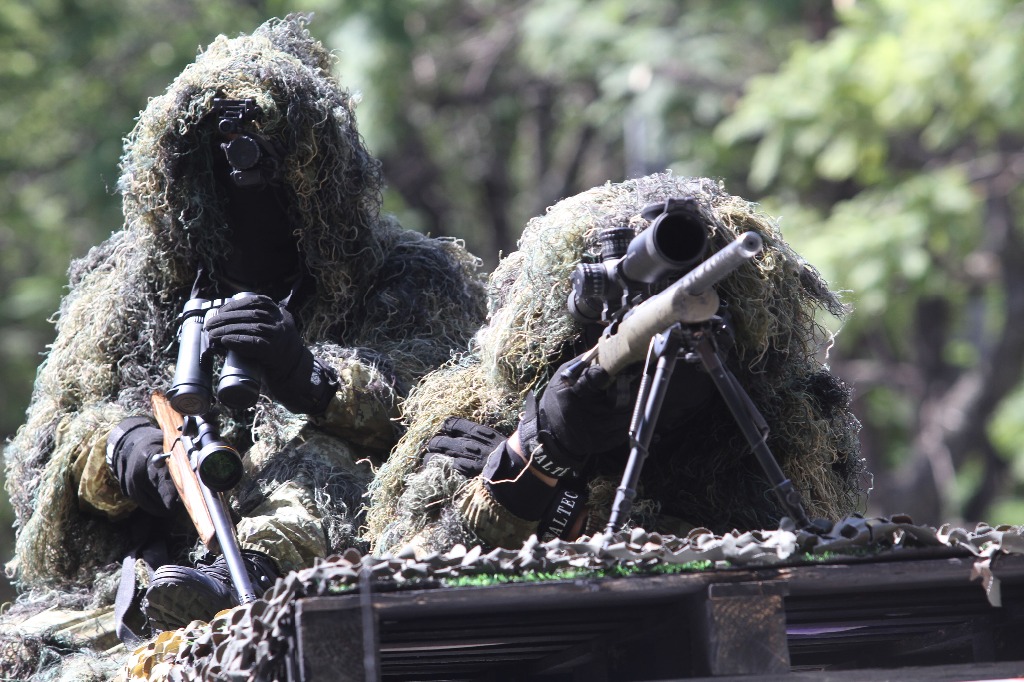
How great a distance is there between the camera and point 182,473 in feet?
10.3

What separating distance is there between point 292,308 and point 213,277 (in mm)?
199

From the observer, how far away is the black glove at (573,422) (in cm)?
257

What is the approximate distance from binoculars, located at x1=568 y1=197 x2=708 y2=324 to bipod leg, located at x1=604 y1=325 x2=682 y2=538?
4.5 inches

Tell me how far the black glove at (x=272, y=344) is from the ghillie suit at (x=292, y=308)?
0.12 meters

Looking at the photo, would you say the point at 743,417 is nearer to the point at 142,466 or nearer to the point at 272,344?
the point at 272,344

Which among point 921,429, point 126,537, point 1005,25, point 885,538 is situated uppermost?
point 1005,25

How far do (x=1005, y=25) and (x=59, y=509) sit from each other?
244 inches

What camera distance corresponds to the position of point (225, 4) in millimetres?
11547

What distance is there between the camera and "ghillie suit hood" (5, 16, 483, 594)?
3.46m

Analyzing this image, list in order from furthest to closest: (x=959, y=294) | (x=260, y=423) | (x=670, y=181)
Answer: (x=959, y=294) < (x=260, y=423) < (x=670, y=181)

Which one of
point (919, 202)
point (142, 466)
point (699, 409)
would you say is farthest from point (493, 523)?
point (919, 202)

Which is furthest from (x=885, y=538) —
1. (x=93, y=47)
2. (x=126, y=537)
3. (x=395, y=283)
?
(x=93, y=47)

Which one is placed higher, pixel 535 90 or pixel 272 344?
pixel 535 90

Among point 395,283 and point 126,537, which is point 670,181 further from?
point 126,537
